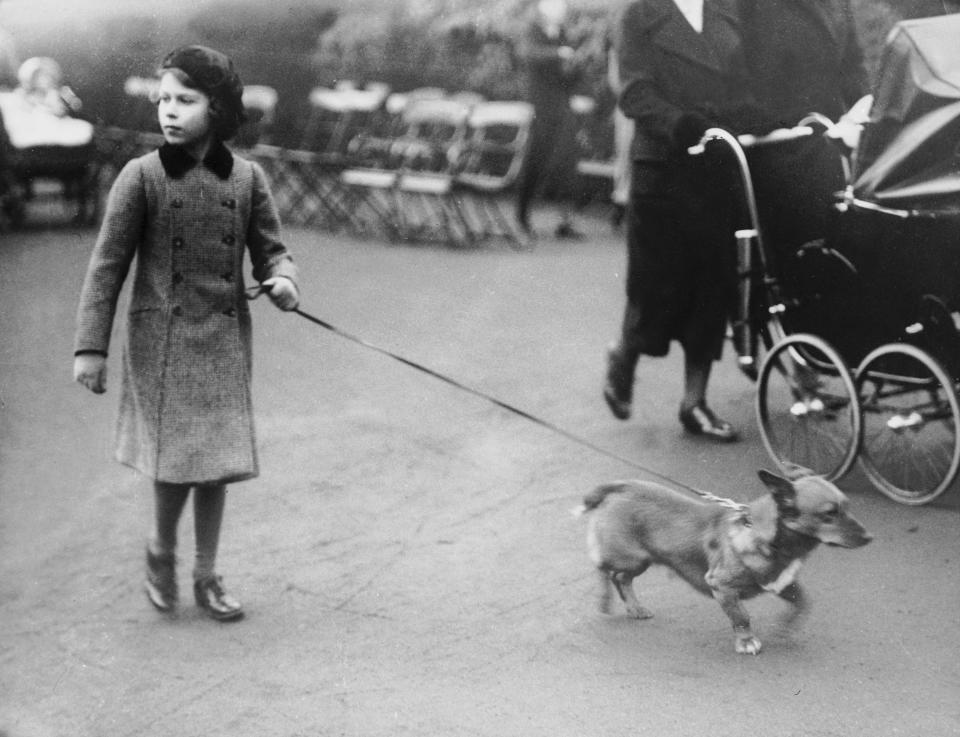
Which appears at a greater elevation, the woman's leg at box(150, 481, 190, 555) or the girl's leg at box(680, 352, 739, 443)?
the woman's leg at box(150, 481, 190, 555)

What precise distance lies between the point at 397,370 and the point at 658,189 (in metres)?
2.12

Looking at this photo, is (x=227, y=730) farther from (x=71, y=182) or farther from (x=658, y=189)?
(x=71, y=182)

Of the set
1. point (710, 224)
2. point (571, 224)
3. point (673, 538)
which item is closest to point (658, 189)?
point (710, 224)

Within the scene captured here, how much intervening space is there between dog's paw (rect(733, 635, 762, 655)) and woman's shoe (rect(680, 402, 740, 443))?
7.48 ft

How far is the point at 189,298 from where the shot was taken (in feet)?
14.8

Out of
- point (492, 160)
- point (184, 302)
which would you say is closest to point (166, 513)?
point (184, 302)

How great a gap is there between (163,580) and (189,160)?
1.27 metres

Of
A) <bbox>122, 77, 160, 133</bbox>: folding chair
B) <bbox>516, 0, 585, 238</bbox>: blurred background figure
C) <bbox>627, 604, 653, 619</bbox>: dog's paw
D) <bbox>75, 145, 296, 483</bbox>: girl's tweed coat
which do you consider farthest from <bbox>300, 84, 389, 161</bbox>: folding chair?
<bbox>627, 604, 653, 619</bbox>: dog's paw

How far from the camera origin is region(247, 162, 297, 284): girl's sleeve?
4.62 m

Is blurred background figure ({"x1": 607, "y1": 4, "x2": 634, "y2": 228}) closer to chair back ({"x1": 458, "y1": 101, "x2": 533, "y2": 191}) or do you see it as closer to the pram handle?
the pram handle

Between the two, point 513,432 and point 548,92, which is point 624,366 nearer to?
point 513,432

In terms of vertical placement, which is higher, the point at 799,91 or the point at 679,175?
the point at 799,91

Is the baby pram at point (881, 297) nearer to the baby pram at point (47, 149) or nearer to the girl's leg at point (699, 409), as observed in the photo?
the girl's leg at point (699, 409)

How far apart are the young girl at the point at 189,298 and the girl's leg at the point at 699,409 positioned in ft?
8.28
